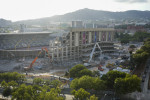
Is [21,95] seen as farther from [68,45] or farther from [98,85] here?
[68,45]

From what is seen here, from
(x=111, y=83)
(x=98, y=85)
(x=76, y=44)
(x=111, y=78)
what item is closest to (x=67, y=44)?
(x=76, y=44)

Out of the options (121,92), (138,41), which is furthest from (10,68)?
(138,41)

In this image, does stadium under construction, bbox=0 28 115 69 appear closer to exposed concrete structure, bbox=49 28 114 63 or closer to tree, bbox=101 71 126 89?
exposed concrete structure, bbox=49 28 114 63

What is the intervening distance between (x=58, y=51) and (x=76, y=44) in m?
6.34

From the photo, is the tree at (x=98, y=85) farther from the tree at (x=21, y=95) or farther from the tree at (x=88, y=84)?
the tree at (x=21, y=95)

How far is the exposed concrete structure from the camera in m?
44.3

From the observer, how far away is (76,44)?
4731cm

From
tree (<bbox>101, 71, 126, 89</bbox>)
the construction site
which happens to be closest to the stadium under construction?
the construction site

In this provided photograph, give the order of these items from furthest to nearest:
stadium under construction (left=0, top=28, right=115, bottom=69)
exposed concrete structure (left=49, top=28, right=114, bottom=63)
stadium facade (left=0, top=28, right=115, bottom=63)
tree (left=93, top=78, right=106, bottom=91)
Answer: stadium facade (left=0, top=28, right=115, bottom=63) → stadium under construction (left=0, top=28, right=115, bottom=69) → exposed concrete structure (left=49, top=28, right=114, bottom=63) → tree (left=93, top=78, right=106, bottom=91)

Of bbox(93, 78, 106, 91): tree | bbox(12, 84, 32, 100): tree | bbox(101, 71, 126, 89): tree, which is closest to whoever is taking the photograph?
bbox(12, 84, 32, 100): tree

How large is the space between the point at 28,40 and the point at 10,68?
27.4 m

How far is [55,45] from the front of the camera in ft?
154

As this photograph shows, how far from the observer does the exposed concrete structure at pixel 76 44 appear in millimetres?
44312

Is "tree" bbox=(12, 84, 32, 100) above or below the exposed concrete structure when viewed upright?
below
